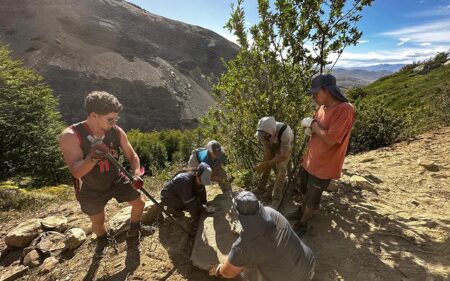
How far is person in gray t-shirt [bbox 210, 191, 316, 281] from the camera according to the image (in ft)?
9.08

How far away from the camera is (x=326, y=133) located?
13.3 feet

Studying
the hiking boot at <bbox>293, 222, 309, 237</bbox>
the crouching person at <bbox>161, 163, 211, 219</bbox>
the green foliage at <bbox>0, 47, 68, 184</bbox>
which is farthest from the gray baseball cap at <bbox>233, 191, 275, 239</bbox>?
the green foliage at <bbox>0, 47, 68, 184</bbox>

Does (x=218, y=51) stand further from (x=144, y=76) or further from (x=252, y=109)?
(x=252, y=109)

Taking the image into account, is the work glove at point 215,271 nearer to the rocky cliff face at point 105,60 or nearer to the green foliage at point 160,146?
the green foliage at point 160,146

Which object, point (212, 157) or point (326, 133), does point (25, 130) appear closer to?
point (212, 157)

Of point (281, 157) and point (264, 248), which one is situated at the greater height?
point (281, 157)

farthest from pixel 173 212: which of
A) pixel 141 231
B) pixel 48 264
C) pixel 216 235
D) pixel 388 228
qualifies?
pixel 388 228

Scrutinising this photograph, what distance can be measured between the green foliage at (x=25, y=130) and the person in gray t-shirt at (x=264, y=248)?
1609 centimetres

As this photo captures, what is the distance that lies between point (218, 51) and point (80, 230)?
147 m

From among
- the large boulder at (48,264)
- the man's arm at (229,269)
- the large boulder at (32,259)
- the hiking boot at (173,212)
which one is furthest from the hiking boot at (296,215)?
the large boulder at (32,259)

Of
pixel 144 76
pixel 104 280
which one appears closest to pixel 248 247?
pixel 104 280

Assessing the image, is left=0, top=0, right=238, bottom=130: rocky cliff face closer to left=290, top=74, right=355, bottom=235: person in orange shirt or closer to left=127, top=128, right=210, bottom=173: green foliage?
left=127, top=128, right=210, bottom=173: green foliage

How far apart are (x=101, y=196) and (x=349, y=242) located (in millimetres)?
3363

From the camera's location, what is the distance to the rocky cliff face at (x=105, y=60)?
83.7 meters
